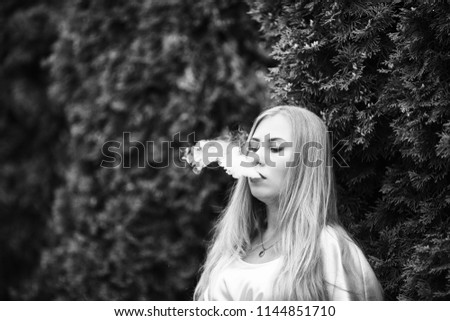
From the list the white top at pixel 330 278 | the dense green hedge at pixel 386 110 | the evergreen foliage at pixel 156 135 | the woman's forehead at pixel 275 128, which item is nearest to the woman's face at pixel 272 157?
the woman's forehead at pixel 275 128

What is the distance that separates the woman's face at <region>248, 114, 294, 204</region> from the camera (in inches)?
96.0

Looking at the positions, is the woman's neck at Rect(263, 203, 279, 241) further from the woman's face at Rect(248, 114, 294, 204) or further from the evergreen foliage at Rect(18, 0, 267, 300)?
the evergreen foliage at Rect(18, 0, 267, 300)

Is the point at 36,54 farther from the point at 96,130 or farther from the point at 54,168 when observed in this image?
the point at 96,130

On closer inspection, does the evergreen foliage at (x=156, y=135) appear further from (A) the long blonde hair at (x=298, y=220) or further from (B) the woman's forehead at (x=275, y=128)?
(B) the woman's forehead at (x=275, y=128)

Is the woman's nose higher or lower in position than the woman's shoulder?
higher

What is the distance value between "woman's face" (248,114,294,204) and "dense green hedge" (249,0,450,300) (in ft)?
1.36

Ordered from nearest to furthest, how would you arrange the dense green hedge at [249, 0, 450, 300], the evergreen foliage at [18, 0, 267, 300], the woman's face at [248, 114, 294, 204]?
1. the woman's face at [248, 114, 294, 204]
2. the dense green hedge at [249, 0, 450, 300]
3. the evergreen foliage at [18, 0, 267, 300]

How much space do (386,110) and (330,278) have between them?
0.78m

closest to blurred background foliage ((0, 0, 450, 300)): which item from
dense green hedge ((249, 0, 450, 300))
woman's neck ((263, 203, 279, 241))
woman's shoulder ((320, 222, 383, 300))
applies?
dense green hedge ((249, 0, 450, 300))

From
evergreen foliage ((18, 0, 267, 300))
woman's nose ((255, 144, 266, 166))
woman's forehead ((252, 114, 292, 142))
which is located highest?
woman's forehead ((252, 114, 292, 142))

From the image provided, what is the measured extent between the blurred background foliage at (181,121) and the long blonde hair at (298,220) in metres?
0.36

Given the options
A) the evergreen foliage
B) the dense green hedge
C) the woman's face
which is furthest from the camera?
the evergreen foliage
